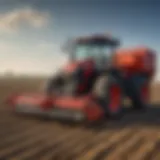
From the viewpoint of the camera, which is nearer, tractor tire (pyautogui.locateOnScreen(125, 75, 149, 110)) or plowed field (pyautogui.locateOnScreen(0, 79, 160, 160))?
plowed field (pyautogui.locateOnScreen(0, 79, 160, 160))

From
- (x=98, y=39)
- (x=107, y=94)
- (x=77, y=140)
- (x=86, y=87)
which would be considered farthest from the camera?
(x=98, y=39)

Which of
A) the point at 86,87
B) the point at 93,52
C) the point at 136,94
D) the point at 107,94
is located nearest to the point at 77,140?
the point at 107,94

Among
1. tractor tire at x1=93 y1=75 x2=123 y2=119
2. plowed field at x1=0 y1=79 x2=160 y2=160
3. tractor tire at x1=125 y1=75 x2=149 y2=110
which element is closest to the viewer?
plowed field at x1=0 y1=79 x2=160 y2=160

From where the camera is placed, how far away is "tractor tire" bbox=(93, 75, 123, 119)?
6.09 m

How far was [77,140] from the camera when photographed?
4609mm

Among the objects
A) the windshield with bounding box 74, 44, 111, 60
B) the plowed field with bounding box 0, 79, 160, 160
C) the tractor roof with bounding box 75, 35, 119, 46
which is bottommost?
the plowed field with bounding box 0, 79, 160, 160

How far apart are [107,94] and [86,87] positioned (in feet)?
1.84

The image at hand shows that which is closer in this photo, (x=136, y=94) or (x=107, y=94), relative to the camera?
(x=107, y=94)

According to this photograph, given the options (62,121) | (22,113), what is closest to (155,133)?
(62,121)

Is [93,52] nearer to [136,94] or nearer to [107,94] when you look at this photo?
[107,94]

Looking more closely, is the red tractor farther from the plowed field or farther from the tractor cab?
the plowed field

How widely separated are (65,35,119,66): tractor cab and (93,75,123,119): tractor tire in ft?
2.01

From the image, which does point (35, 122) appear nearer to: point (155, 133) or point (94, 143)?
point (94, 143)

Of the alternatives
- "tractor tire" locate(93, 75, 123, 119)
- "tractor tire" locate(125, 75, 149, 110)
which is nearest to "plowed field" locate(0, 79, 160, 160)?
"tractor tire" locate(93, 75, 123, 119)
